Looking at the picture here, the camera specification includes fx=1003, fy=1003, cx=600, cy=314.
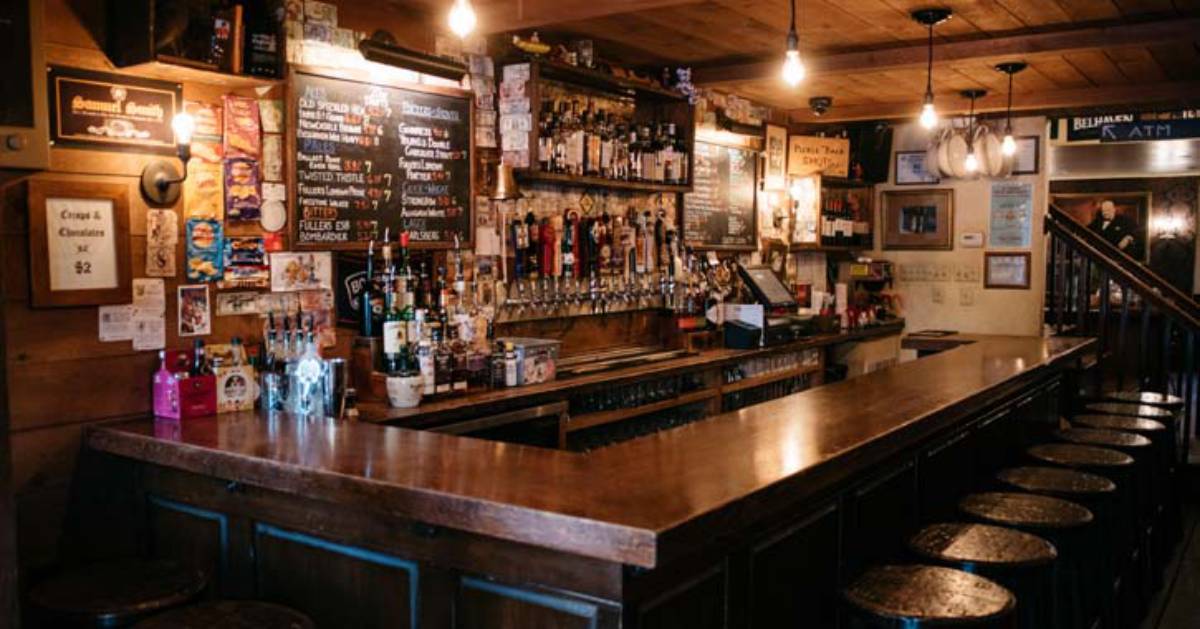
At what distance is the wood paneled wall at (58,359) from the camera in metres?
2.98

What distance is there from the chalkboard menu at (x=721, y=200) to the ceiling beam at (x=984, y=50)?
2.07ft

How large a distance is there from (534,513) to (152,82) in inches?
85.4

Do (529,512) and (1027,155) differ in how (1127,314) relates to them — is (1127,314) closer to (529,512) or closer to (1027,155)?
(1027,155)

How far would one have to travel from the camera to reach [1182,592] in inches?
189

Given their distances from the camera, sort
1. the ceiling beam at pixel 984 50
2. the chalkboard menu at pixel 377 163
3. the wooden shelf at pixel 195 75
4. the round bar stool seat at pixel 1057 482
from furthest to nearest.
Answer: the ceiling beam at pixel 984 50 < the chalkboard menu at pixel 377 163 < the round bar stool seat at pixel 1057 482 < the wooden shelf at pixel 195 75

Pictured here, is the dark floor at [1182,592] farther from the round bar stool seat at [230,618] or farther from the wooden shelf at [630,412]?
the round bar stool seat at [230,618]

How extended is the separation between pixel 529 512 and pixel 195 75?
207cm

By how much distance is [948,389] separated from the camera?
389 cm

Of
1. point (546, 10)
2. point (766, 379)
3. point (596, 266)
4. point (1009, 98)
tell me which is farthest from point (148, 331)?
point (1009, 98)

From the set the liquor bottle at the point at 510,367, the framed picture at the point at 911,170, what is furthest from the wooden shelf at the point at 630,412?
the framed picture at the point at 911,170

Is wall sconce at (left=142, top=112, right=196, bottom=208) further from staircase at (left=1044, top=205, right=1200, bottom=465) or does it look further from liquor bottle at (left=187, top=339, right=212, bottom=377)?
staircase at (left=1044, top=205, right=1200, bottom=465)

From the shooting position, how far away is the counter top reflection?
78.4 inches

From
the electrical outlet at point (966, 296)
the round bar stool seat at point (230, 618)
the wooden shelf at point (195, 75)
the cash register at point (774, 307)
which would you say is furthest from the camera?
the electrical outlet at point (966, 296)

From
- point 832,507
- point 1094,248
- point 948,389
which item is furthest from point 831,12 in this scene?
point 1094,248
